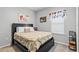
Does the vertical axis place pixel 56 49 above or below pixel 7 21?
below

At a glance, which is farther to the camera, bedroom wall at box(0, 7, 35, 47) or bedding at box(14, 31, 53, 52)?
bedroom wall at box(0, 7, 35, 47)

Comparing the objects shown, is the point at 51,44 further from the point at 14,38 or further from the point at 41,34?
the point at 14,38

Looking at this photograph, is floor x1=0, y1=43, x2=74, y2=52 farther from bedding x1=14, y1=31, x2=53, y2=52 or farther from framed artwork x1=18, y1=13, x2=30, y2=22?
framed artwork x1=18, y1=13, x2=30, y2=22

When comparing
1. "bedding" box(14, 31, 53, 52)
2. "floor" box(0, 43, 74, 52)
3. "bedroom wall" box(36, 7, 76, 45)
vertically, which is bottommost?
"floor" box(0, 43, 74, 52)

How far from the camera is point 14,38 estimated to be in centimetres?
137

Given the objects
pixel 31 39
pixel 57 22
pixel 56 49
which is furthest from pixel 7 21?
pixel 56 49

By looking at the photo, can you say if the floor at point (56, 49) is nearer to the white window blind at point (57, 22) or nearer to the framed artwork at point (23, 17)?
the white window blind at point (57, 22)

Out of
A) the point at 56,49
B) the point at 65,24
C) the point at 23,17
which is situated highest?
the point at 23,17

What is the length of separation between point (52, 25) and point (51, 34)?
21 centimetres

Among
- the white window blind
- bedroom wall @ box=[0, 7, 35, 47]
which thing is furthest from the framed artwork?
the white window blind

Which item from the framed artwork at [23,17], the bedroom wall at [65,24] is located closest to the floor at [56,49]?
the bedroom wall at [65,24]

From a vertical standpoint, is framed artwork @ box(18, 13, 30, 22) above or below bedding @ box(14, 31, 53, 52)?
above

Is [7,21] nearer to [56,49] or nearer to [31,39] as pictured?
[31,39]

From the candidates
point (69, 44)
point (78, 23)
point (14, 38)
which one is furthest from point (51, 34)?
point (14, 38)
